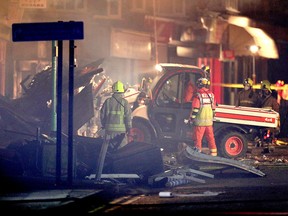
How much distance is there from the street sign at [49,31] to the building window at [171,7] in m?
18.9

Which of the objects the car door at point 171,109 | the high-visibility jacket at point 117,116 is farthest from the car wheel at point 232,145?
the high-visibility jacket at point 117,116

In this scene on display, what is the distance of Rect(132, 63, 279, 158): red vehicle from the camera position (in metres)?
16.9

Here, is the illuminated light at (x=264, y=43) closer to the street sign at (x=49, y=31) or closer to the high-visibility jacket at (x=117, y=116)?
the high-visibility jacket at (x=117, y=116)

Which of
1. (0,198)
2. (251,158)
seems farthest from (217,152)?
(0,198)

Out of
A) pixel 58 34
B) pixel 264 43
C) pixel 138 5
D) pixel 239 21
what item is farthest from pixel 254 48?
pixel 58 34

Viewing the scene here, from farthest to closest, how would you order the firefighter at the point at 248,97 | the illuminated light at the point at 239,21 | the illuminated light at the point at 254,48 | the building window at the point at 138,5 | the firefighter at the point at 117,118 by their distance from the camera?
the illuminated light at the point at 239,21
the building window at the point at 138,5
the illuminated light at the point at 254,48
the firefighter at the point at 248,97
the firefighter at the point at 117,118

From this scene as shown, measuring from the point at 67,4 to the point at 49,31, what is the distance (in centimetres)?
1676

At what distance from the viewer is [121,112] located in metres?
14.2

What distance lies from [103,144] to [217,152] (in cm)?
502

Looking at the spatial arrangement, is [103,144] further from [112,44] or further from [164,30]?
[164,30]

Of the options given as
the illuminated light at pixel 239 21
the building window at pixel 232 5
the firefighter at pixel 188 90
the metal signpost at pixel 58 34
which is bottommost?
the firefighter at pixel 188 90

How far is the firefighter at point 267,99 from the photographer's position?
19031 millimetres

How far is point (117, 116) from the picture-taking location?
1415 cm

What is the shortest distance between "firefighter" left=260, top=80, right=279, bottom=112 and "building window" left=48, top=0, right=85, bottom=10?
10654 millimetres
